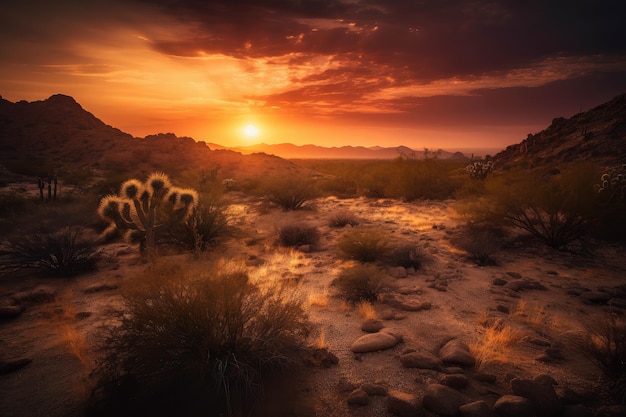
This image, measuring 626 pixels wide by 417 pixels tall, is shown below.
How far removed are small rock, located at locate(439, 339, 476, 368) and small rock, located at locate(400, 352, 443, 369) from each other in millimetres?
138

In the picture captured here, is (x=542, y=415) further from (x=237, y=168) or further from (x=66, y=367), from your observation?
(x=237, y=168)

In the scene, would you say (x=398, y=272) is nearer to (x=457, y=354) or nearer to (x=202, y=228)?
(x=457, y=354)

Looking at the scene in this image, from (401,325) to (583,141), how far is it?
32.2 m

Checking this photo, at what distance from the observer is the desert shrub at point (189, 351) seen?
3.12 meters

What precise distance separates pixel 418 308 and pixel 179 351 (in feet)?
13.0

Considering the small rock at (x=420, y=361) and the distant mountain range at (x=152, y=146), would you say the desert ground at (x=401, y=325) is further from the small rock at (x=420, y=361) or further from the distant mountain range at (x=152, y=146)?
the distant mountain range at (x=152, y=146)

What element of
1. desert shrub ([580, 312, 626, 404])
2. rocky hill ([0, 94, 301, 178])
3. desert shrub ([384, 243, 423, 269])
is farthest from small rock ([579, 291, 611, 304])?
rocky hill ([0, 94, 301, 178])

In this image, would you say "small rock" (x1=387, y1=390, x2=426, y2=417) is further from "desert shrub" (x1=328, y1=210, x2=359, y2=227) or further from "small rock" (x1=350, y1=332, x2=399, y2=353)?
"desert shrub" (x1=328, y1=210, x2=359, y2=227)

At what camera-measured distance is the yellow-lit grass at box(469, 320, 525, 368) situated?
404cm

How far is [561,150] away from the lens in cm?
2839

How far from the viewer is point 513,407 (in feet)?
9.78

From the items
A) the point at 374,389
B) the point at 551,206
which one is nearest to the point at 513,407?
the point at 374,389

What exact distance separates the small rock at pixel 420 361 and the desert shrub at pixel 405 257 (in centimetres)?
387

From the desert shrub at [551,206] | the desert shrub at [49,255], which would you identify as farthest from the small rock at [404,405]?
the desert shrub at [551,206]
